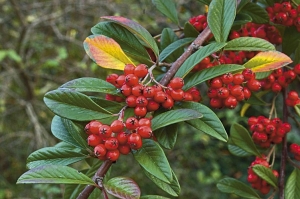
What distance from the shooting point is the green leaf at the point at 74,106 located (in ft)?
2.12

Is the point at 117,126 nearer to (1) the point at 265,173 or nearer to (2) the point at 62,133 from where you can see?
(2) the point at 62,133

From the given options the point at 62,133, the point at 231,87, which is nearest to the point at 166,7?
the point at 231,87

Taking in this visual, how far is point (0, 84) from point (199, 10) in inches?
64.8

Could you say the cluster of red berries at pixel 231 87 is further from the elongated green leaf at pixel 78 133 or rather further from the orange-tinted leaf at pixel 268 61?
the elongated green leaf at pixel 78 133

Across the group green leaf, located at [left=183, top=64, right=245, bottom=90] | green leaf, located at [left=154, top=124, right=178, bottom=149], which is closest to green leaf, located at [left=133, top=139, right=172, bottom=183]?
green leaf, located at [left=154, top=124, right=178, bottom=149]

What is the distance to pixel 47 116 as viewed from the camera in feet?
10.4

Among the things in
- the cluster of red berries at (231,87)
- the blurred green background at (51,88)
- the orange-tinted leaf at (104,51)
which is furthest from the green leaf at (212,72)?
the blurred green background at (51,88)

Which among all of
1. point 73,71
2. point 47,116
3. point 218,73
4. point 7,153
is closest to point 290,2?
point 218,73

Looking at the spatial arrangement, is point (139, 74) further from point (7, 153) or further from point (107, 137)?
point (7, 153)

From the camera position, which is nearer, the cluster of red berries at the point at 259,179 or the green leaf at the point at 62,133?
the green leaf at the point at 62,133

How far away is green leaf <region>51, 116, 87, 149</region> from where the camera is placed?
70 cm

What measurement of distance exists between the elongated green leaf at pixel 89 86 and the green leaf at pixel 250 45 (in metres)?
0.24

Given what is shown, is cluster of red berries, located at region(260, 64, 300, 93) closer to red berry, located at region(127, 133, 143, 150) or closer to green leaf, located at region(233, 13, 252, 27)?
green leaf, located at region(233, 13, 252, 27)

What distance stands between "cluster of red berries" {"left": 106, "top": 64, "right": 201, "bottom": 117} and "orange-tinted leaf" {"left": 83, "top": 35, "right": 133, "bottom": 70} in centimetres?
4
